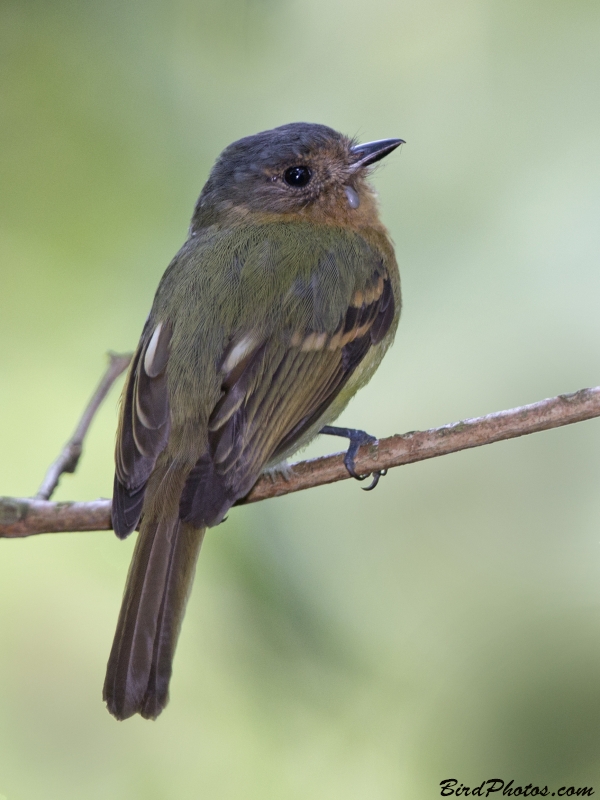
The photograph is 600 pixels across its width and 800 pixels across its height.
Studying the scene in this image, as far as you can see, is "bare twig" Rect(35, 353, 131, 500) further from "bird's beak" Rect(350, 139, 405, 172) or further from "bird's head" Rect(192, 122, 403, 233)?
"bird's beak" Rect(350, 139, 405, 172)

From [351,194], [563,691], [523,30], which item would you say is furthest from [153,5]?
[563,691]

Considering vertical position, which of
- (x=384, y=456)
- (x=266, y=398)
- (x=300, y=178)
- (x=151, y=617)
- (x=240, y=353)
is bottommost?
(x=151, y=617)

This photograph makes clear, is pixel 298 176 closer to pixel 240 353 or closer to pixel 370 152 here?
pixel 370 152

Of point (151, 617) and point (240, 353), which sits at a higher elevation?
point (240, 353)

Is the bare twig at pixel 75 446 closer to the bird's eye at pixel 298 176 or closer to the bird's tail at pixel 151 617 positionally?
the bird's tail at pixel 151 617

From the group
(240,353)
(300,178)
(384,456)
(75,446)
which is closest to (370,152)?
(300,178)
